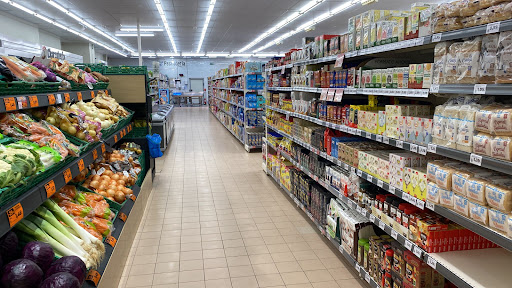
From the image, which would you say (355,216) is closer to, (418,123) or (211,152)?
(418,123)

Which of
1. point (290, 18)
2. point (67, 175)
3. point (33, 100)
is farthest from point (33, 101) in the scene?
point (290, 18)

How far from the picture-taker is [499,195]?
170cm

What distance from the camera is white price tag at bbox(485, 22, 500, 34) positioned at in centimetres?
169

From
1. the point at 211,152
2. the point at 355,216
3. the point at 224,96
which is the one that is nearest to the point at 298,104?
the point at 355,216

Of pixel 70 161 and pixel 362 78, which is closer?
pixel 70 161

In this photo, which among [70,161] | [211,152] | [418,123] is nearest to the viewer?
[418,123]

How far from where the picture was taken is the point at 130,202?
3.96 metres

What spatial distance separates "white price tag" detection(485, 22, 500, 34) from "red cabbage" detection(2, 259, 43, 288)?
8.42 feet

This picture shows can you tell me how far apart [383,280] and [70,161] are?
8.32 feet

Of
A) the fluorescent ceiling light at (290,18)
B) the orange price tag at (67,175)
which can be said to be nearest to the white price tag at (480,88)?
the orange price tag at (67,175)

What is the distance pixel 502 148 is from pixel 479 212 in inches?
13.9

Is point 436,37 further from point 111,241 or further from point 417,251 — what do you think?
point 111,241

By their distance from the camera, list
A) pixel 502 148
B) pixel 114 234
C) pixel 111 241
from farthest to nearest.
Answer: pixel 114 234 < pixel 111 241 < pixel 502 148

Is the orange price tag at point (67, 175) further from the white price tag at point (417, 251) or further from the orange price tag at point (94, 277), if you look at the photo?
the white price tag at point (417, 251)
